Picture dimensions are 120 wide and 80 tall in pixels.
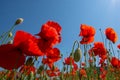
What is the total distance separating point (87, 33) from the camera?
347cm

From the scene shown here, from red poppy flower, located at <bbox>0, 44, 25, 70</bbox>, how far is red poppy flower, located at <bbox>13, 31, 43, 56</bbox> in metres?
0.04

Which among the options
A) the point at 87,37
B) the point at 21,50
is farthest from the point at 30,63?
the point at 87,37

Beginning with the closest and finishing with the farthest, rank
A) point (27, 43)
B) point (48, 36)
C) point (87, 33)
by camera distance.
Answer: point (27, 43), point (48, 36), point (87, 33)

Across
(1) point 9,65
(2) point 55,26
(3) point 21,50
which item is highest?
(2) point 55,26

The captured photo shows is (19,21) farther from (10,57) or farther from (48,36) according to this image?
(10,57)

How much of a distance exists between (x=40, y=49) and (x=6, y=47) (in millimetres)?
208

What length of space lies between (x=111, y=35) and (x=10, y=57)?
2.73 m

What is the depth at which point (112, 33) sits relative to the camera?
3967 millimetres

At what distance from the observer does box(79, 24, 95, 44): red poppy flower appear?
11.3 feet

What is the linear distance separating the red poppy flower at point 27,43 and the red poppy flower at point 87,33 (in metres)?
1.96

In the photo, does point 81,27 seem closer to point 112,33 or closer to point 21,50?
point 112,33

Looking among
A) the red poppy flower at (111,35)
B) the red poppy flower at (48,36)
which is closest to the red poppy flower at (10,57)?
the red poppy flower at (48,36)

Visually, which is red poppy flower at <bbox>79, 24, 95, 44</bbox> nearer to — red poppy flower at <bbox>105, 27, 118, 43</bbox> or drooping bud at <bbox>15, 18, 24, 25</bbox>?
red poppy flower at <bbox>105, 27, 118, 43</bbox>

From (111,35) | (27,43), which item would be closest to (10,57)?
(27,43)
